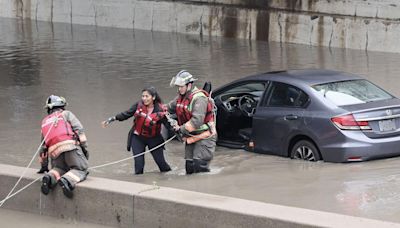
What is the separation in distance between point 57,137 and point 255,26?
21233 mm

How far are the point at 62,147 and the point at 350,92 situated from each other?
438cm

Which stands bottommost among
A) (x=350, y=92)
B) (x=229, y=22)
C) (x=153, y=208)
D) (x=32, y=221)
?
(x=32, y=221)

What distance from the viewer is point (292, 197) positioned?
353 inches

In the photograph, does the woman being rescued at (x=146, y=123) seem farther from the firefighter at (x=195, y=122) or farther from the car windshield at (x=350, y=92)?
the car windshield at (x=350, y=92)

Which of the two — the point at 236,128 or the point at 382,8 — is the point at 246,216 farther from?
the point at 382,8

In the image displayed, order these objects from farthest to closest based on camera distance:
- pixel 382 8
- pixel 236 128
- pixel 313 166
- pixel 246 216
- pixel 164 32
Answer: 1. pixel 164 32
2. pixel 382 8
3. pixel 236 128
4. pixel 313 166
5. pixel 246 216

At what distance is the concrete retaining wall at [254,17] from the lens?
26266 millimetres

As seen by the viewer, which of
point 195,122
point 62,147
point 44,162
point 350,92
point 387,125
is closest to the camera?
point 62,147

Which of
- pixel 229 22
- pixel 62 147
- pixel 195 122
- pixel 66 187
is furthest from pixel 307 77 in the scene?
pixel 229 22

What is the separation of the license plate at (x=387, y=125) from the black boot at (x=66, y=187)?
433cm

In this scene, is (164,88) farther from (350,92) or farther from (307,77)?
(350,92)

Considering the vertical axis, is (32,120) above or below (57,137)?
below

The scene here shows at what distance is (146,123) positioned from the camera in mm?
10852

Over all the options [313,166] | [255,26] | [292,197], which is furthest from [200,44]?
[292,197]
